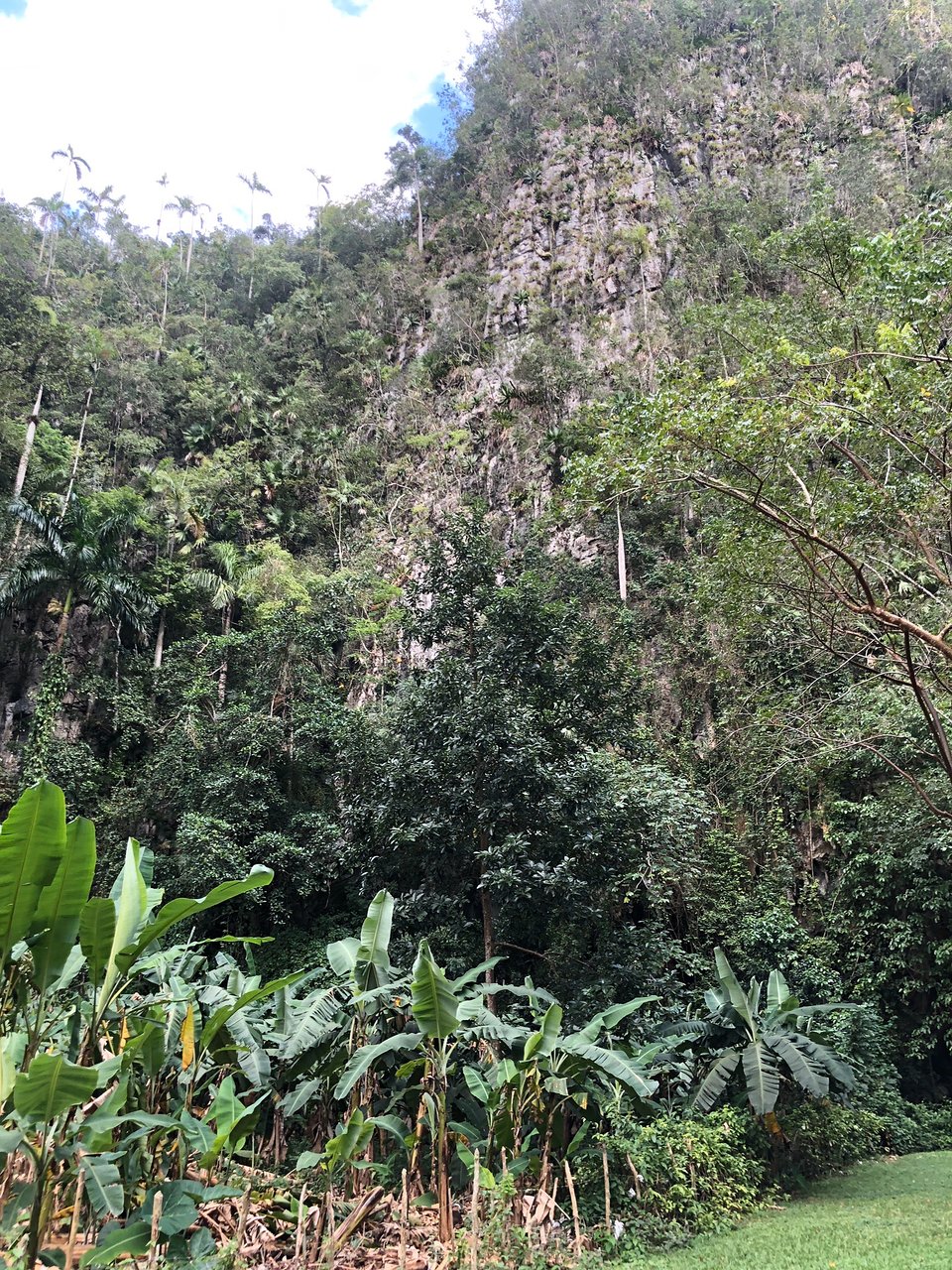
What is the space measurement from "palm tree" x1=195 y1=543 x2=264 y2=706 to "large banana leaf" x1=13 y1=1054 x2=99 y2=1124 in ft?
51.6

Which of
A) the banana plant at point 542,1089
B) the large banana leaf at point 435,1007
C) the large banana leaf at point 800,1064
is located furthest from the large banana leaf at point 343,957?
the large banana leaf at point 800,1064

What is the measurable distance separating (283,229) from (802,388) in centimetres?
3951

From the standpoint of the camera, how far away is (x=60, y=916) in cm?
297

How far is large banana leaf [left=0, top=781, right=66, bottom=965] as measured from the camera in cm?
282

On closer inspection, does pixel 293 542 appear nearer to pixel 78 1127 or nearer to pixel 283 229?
pixel 78 1127

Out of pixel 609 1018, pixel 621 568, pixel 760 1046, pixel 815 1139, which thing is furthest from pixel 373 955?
pixel 621 568

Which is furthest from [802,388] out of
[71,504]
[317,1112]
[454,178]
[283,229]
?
[283,229]

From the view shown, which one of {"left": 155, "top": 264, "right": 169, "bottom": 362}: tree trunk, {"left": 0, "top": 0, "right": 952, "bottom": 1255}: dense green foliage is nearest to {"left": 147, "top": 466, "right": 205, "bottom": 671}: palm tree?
{"left": 0, "top": 0, "right": 952, "bottom": 1255}: dense green foliage

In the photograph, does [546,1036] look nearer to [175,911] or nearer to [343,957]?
[343,957]

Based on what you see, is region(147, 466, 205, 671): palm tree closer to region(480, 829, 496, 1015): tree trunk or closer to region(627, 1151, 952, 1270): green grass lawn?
region(480, 829, 496, 1015): tree trunk

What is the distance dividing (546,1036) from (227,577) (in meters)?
16.3

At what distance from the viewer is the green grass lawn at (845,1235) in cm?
407

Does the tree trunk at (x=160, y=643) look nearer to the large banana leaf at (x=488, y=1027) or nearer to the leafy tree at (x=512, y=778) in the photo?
the leafy tree at (x=512, y=778)

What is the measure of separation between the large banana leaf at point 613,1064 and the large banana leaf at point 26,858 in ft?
11.6
